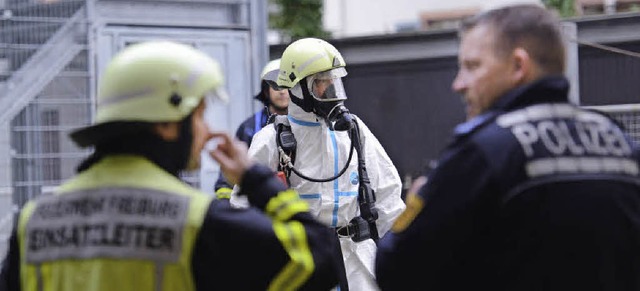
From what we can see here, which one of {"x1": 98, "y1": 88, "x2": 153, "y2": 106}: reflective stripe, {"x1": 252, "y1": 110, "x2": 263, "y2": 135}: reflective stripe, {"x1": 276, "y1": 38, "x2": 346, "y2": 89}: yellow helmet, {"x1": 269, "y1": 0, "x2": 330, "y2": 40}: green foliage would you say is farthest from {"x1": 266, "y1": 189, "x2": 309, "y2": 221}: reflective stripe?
{"x1": 269, "y1": 0, "x2": 330, "y2": 40}: green foliage

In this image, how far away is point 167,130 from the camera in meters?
3.37

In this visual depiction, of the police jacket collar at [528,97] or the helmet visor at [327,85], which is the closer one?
the police jacket collar at [528,97]

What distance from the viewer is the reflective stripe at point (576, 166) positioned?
10.9 feet

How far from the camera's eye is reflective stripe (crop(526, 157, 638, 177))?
3309mm

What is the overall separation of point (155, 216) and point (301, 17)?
20.0 meters

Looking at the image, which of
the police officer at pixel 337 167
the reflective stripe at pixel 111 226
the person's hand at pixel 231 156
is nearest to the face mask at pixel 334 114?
the police officer at pixel 337 167

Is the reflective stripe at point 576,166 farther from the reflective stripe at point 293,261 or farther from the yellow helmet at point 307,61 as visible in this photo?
the yellow helmet at point 307,61

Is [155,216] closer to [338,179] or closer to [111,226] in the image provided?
[111,226]

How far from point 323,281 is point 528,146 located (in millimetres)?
673

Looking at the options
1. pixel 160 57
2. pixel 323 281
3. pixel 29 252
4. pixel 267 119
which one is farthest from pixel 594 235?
pixel 267 119

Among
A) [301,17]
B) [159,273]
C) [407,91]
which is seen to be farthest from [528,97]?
[301,17]

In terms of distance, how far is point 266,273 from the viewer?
337 centimetres

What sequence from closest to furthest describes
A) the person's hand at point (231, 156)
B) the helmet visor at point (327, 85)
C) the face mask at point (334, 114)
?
the person's hand at point (231, 156), the face mask at point (334, 114), the helmet visor at point (327, 85)

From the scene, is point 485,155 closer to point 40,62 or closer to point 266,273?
point 266,273
